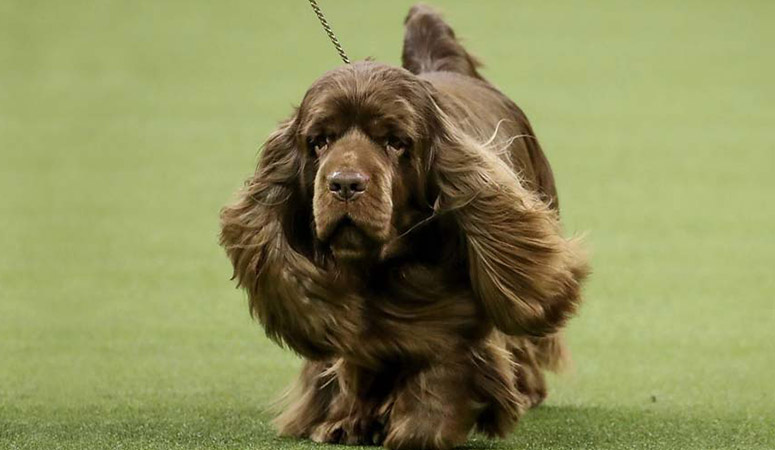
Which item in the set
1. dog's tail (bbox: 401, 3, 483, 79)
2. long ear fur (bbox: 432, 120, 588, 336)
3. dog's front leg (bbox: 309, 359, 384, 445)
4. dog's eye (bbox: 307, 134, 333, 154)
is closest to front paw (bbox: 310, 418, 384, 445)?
dog's front leg (bbox: 309, 359, 384, 445)

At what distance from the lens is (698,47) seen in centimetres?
1253

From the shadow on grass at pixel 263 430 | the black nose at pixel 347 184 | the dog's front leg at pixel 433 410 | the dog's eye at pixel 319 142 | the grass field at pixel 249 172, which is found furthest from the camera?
the grass field at pixel 249 172

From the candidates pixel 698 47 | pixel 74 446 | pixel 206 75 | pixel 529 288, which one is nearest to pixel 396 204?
pixel 529 288

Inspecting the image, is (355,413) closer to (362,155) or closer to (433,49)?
(362,155)

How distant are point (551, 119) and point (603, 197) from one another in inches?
73.0

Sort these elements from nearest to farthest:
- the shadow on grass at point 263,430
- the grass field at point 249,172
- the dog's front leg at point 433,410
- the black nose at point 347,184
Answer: the black nose at point 347,184, the dog's front leg at point 433,410, the shadow on grass at point 263,430, the grass field at point 249,172

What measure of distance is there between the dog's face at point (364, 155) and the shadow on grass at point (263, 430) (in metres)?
0.60

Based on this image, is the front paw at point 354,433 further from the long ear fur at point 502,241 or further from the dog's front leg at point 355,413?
the long ear fur at point 502,241

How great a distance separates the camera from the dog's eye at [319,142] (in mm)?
3584

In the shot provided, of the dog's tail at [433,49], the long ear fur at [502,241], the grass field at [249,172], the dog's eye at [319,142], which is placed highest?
the dog's eye at [319,142]

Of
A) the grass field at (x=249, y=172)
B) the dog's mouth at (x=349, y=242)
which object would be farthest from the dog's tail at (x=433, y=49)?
the dog's mouth at (x=349, y=242)

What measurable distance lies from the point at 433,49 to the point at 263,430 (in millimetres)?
1610

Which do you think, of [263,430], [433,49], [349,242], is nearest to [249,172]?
[433,49]

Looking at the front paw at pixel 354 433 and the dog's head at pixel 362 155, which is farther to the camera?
the front paw at pixel 354 433
